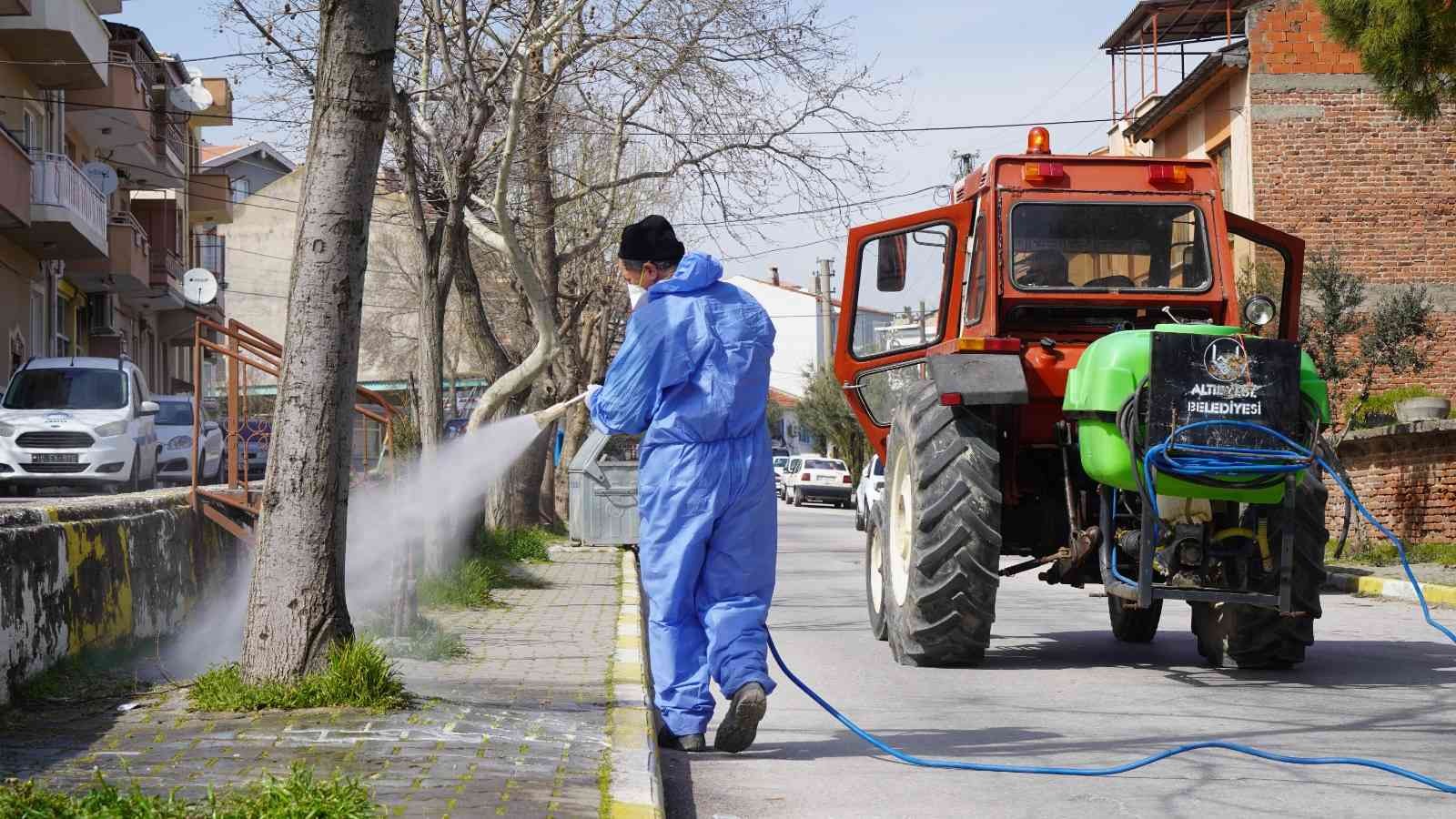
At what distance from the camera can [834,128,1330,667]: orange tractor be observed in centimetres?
805

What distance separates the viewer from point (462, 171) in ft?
39.9

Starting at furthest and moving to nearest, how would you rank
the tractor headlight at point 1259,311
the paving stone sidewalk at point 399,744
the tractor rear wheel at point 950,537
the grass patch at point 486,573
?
1. the grass patch at point 486,573
2. the tractor headlight at point 1259,311
3. the tractor rear wheel at point 950,537
4. the paving stone sidewalk at point 399,744

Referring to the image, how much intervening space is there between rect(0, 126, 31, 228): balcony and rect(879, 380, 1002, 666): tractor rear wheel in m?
18.9

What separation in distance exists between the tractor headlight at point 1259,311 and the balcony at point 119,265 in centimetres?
2889

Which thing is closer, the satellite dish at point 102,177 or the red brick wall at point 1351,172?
the red brick wall at point 1351,172

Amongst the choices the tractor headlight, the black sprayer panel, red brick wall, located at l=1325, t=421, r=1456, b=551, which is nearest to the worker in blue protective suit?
the black sprayer panel

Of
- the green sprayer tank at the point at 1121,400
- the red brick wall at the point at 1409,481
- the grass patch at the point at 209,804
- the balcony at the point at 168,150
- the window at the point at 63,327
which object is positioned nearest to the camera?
A: the grass patch at the point at 209,804

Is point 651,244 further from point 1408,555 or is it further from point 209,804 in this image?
point 1408,555

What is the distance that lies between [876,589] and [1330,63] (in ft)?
65.4

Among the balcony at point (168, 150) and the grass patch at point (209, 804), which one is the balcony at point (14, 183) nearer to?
the balcony at point (168, 150)

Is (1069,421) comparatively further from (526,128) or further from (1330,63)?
(1330,63)

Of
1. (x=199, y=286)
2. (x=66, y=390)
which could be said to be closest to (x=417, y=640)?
(x=66, y=390)

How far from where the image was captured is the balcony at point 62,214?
89.4 ft

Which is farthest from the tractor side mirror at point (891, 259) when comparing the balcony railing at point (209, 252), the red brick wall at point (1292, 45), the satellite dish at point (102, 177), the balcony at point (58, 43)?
the balcony railing at point (209, 252)
